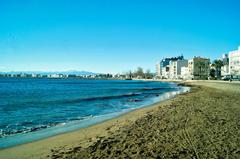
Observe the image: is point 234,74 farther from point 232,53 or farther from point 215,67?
point 215,67

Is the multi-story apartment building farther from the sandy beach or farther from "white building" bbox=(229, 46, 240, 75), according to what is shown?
the sandy beach

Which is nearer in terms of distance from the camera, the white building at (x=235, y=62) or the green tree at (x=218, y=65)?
the white building at (x=235, y=62)

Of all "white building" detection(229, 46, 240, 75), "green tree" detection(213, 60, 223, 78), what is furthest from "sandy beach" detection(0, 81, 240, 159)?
"green tree" detection(213, 60, 223, 78)

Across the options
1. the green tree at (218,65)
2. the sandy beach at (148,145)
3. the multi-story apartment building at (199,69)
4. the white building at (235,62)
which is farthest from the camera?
the multi-story apartment building at (199,69)

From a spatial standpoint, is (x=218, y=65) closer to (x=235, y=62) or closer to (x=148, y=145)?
(x=235, y=62)

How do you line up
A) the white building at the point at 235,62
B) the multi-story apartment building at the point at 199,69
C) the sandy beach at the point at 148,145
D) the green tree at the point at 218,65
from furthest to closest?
1. the multi-story apartment building at the point at 199,69
2. the green tree at the point at 218,65
3. the white building at the point at 235,62
4. the sandy beach at the point at 148,145

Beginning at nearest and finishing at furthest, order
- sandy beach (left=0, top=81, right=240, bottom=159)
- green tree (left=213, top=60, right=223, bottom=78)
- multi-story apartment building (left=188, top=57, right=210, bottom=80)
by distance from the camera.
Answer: sandy beach (left=0, top=81, right=240, bottom=159) → green tree (left=213, top=60, right=223, bottom=78) → multi-story apartment building (left=188, top=57, right=210, bottom=80)

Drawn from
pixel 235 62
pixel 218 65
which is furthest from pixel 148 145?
pixel 218 65

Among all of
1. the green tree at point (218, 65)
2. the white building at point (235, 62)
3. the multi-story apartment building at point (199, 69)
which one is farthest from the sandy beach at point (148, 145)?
the multi-story apartment building at point (199, 69)

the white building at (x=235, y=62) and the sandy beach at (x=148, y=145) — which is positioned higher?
the white building at (x=235, y=62)

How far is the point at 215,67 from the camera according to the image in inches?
5335

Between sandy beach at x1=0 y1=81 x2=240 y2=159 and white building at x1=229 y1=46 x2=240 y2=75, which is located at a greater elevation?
white building at x1=229 y1=46 x2=240 y2=75

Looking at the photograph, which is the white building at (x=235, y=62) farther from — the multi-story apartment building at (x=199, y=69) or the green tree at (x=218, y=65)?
the multi-story apartment building at (x=199, y=69)

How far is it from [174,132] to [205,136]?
1518mm
